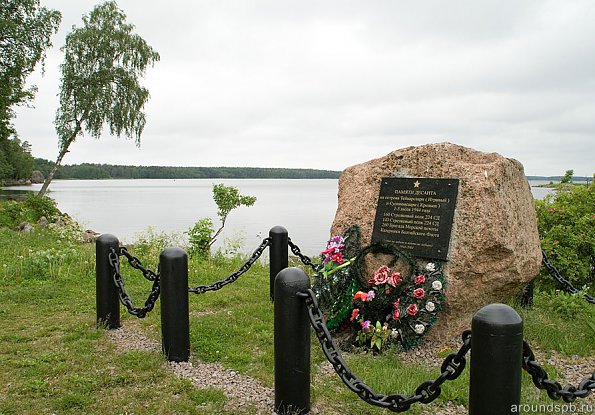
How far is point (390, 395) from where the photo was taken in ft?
9.75

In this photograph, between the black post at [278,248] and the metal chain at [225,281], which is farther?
the black post at [278,248]

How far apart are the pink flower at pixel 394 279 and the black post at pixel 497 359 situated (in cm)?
245

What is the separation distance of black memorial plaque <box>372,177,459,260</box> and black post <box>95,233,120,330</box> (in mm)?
2983

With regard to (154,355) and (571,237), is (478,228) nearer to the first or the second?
(571,237)

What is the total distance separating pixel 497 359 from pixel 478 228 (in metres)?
2.65

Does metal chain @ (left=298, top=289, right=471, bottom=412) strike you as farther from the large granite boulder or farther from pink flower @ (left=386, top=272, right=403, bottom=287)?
the large granite boulder

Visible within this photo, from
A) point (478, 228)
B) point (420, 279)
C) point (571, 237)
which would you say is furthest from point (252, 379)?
point (571, 237)

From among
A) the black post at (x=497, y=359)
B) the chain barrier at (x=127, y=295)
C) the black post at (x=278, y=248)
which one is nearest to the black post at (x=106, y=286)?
the chain barrier at (x=127, y=295)

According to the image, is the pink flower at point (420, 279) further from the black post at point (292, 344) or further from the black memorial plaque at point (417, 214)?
the black post at point (292, 344)

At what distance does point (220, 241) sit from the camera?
737 inches

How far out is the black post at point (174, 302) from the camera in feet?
15.3

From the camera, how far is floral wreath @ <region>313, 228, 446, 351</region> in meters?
5.04

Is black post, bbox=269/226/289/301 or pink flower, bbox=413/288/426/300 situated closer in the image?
pink flower, bbox=413/288/426/300

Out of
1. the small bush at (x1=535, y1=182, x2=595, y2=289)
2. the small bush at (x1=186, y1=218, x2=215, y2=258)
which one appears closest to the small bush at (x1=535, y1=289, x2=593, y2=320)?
the small bush at (x1=535, y1=182, x2=595, y2=289)
